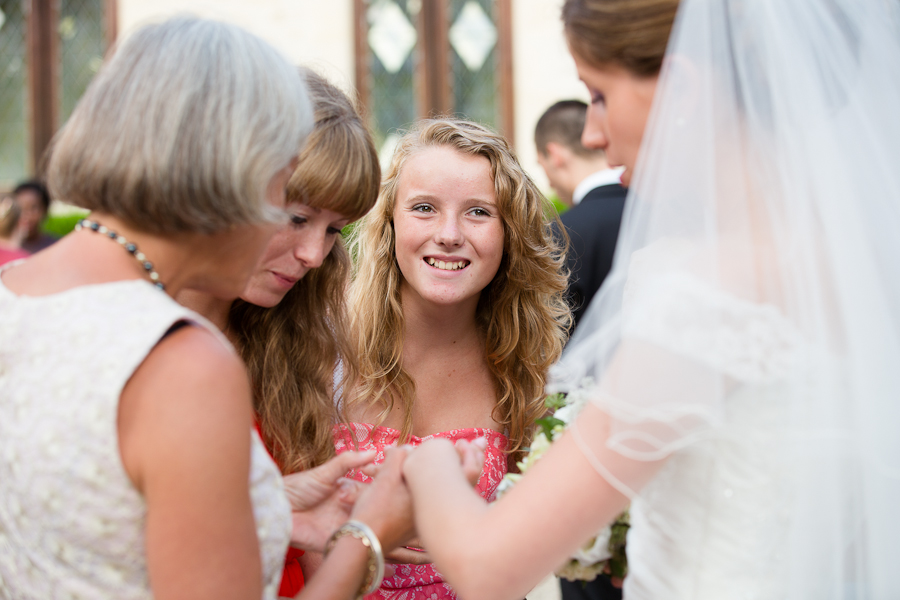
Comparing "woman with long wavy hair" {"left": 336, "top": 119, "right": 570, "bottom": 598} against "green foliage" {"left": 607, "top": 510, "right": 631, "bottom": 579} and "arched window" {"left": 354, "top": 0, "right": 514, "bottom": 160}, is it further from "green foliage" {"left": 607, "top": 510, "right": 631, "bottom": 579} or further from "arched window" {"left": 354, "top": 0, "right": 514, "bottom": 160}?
"arched window" {"left": 354, "top": 0, "right": 514, "bottom": 160}

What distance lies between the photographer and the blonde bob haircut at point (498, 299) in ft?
9.09

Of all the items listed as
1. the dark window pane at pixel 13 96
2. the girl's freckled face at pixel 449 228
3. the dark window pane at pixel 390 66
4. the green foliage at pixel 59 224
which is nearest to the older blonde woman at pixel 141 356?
the girl's freckled face at pixel 449 228

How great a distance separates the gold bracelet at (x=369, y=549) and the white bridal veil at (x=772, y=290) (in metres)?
0.51

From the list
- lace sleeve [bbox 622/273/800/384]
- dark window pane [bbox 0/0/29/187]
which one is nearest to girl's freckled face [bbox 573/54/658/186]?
lace sleeve [bbox 622/273/800/384]

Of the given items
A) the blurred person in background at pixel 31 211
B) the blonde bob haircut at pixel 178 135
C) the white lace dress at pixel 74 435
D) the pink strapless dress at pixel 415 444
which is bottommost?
the blurred person in background at pixel 31 211

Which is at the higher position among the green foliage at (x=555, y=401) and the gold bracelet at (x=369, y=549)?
the green foliage at (x=555, y=401)

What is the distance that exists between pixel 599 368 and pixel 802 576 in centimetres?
53

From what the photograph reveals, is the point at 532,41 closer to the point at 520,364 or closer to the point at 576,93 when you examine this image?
the point at 576,93

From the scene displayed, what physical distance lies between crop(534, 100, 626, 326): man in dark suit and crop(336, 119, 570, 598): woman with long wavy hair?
2.82 ft

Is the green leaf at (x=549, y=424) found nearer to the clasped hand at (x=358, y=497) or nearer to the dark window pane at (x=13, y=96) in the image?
the clasped hand at (x=358, y=497)

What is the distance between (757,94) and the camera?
1.50 m

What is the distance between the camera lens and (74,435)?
3.93 ft

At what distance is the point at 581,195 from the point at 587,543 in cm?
347

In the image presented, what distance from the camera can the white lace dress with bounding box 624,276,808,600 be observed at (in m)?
1.36
